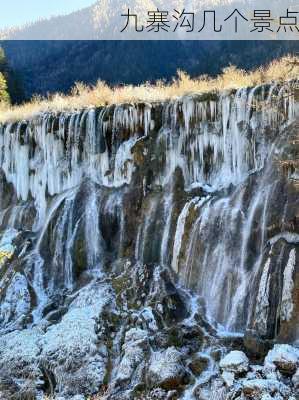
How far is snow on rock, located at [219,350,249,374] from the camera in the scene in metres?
10.7

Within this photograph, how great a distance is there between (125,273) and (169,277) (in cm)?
148

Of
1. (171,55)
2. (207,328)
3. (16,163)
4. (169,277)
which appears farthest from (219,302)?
(171,55)

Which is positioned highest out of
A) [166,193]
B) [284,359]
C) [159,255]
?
[166,193]

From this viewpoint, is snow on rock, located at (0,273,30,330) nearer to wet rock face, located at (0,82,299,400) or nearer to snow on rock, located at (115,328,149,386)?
wet rock face, located at (0,82,299,400)

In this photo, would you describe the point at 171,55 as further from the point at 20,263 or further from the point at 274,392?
the point at 274,392

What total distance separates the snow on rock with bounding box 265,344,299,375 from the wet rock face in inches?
1.0

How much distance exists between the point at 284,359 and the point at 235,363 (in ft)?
3.09

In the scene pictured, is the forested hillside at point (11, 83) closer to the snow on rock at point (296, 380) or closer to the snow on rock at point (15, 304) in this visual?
the snow on rock at point (15, 304)

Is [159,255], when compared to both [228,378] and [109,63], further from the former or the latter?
[109,63]

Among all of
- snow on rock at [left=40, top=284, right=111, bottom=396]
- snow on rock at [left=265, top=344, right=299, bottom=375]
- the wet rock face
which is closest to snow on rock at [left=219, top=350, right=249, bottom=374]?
the wet rock face

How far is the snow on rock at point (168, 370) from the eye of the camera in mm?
11329

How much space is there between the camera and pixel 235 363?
1077cm

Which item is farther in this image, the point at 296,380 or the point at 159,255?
the point at 159,255

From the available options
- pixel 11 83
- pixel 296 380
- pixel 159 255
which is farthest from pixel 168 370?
pixel 11 83
